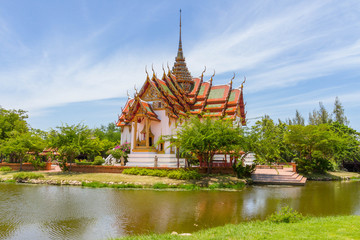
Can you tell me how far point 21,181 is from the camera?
1692 centimetres

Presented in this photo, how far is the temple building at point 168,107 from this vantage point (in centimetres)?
2153

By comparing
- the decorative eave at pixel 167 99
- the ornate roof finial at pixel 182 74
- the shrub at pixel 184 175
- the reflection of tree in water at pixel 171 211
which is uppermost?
the ornate roof finial at pixel 182 74

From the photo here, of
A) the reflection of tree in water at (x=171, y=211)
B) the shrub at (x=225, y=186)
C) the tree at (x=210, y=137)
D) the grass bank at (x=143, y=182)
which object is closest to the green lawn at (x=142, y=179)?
the grass bank at (x=143, y=182)

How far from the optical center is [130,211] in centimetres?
876

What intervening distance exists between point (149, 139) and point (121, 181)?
27.9 ft

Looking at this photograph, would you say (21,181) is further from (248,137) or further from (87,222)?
(248,137)

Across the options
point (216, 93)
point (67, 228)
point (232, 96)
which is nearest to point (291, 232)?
point (67, 228)

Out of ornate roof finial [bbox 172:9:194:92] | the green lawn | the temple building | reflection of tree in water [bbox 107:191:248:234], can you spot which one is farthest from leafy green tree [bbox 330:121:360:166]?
reflection of tree in water [bbox 107:191:248:234]

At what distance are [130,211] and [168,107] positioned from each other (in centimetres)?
1507

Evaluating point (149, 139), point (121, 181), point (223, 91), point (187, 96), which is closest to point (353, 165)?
point (223, 91)

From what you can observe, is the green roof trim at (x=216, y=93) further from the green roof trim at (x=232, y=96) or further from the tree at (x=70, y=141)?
the tree at (x=70, y=141)

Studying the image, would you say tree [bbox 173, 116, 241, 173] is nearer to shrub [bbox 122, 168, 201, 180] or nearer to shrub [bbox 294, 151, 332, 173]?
shrub [bbox 122, 168, 201, 180]

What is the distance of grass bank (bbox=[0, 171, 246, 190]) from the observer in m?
14.5

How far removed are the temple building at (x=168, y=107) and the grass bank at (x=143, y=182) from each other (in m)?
2.61
